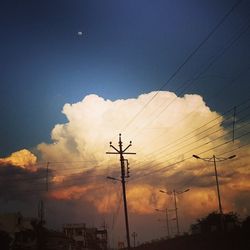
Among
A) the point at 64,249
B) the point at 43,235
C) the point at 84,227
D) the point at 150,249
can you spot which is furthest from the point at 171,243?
the point at 84,227

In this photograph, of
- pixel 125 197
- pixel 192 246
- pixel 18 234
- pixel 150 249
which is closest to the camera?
pixel 125 197

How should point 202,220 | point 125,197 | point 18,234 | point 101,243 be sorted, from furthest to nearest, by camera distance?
point 101,243, point 202,220, point 18,234, point 125,197

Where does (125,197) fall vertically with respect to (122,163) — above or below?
below

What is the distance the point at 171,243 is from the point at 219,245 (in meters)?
18.8

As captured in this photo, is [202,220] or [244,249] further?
[202,220]

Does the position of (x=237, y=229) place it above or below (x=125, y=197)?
below

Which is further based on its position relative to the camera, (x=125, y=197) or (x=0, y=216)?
(x=0, y=216)

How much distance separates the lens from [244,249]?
127 ft

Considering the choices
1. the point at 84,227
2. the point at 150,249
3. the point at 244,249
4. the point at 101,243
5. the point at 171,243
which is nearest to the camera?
the point at 244,249

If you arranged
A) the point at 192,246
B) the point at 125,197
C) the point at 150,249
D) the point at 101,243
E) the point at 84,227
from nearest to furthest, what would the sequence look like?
1. the point at 125,197
2. the point at 192,246
3. the point at 150,249
4. the point at 84,227
5. the point at 101,243

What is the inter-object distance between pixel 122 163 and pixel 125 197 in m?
3.95

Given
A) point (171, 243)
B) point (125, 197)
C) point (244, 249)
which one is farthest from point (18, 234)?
point (244, 249)

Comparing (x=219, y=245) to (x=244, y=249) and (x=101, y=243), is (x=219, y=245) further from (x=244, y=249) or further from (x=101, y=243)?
(x=101, y=243)

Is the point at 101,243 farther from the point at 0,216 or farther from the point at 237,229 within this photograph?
the point at 237,229
